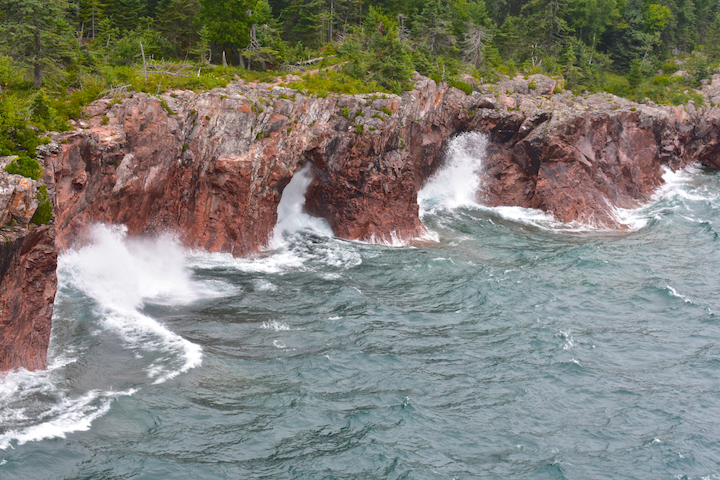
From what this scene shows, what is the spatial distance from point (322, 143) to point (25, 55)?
734 inches

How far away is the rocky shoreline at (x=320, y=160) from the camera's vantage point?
27.3m

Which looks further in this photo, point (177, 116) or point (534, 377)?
point (177, 116)

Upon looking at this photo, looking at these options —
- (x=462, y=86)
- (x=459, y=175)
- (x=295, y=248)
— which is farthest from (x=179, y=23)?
(x=459, y=175)

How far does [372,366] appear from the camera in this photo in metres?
22.5

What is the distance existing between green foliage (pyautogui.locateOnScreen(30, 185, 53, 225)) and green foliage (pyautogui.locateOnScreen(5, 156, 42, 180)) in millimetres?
699

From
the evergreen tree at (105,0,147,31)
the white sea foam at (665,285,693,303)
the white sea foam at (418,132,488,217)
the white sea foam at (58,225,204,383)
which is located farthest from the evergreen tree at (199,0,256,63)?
the white sea foam at (665,285,693,303)

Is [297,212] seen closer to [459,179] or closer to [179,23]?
[459,179]

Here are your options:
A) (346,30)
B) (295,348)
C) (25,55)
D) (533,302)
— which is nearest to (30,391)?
(295,348)

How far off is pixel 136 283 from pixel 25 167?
9.53 meters

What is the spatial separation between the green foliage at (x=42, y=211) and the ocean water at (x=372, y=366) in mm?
4995

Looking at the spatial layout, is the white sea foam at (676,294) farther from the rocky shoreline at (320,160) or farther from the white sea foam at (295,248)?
the white sea foam at (295,248)

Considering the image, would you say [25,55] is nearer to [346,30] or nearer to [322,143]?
[322,143]

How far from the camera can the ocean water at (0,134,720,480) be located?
17.0m

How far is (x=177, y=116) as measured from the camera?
32.8 m
